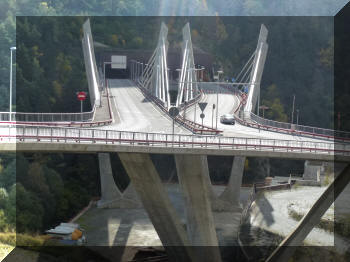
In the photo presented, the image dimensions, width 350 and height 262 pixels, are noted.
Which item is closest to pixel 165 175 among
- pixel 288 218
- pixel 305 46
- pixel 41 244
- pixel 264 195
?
pixel 264 195

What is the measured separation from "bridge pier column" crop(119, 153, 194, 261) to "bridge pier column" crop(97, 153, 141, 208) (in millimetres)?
24368

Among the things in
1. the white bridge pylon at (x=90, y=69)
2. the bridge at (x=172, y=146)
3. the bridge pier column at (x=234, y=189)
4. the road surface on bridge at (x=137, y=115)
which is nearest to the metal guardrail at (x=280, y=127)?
the bridge at (x=172, y=146)

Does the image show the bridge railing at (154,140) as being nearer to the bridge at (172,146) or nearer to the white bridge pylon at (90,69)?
the bridge at (172,146)

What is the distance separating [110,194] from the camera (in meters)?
84.4

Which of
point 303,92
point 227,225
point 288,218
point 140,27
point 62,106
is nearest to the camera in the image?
point 288,218

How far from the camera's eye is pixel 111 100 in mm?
96500

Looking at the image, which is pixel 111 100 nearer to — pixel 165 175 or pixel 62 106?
pixel 165 175

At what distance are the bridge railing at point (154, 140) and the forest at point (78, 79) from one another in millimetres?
26201

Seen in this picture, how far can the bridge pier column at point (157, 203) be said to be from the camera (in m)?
52.7

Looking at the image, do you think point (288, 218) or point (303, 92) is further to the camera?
point (303, 92)

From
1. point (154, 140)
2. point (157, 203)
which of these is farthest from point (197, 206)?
point (154, 140)

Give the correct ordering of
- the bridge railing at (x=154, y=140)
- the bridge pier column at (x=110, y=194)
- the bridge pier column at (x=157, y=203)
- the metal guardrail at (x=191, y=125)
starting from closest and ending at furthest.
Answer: the bridge railing at (x=154, y=140) → the bridge pier column at (x=157, y=203) → the metal guardrail at (x=191, y=125) → the bridge pier column at (x=110, y=194)

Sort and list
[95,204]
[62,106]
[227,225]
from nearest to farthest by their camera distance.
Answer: [227,225]
[95,204]
[62,106]

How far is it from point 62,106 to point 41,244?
78567mm
